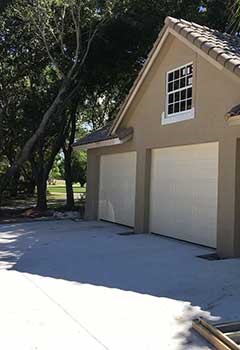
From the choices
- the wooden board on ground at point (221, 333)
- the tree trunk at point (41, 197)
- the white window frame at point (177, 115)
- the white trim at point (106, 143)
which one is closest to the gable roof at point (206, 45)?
the white window frame at point (177, 115)

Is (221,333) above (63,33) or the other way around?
the other way around

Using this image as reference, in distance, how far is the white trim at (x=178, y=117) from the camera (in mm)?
11795

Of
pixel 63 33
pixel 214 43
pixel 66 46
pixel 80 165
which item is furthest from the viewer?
pixel 80 165

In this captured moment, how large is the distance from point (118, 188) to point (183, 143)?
183 inches

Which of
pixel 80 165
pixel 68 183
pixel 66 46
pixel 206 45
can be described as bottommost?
pixel 68 183

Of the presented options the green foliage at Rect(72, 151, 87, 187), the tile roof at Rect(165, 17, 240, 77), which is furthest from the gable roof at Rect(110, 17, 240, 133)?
the green foliage at Rect(72, 151, 87, 187)

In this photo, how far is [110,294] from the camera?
272 inches

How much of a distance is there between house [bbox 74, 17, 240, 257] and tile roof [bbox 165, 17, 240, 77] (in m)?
0.02

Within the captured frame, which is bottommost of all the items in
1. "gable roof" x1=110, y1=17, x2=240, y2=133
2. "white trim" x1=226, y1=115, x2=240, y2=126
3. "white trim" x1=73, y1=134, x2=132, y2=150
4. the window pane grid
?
"white trim" x1=226, y1=115, x2=240, y2=126

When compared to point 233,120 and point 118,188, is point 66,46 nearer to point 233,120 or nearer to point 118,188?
point 118,188

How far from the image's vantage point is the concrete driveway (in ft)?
17.0

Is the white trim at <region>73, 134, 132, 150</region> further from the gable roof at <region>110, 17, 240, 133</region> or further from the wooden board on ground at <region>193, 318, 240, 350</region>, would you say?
the wooden board on ground at <region>193, 318, 240, 350</region>

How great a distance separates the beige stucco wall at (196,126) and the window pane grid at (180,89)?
0.21 m

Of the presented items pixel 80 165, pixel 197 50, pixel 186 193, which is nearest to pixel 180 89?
pixel 197 50
